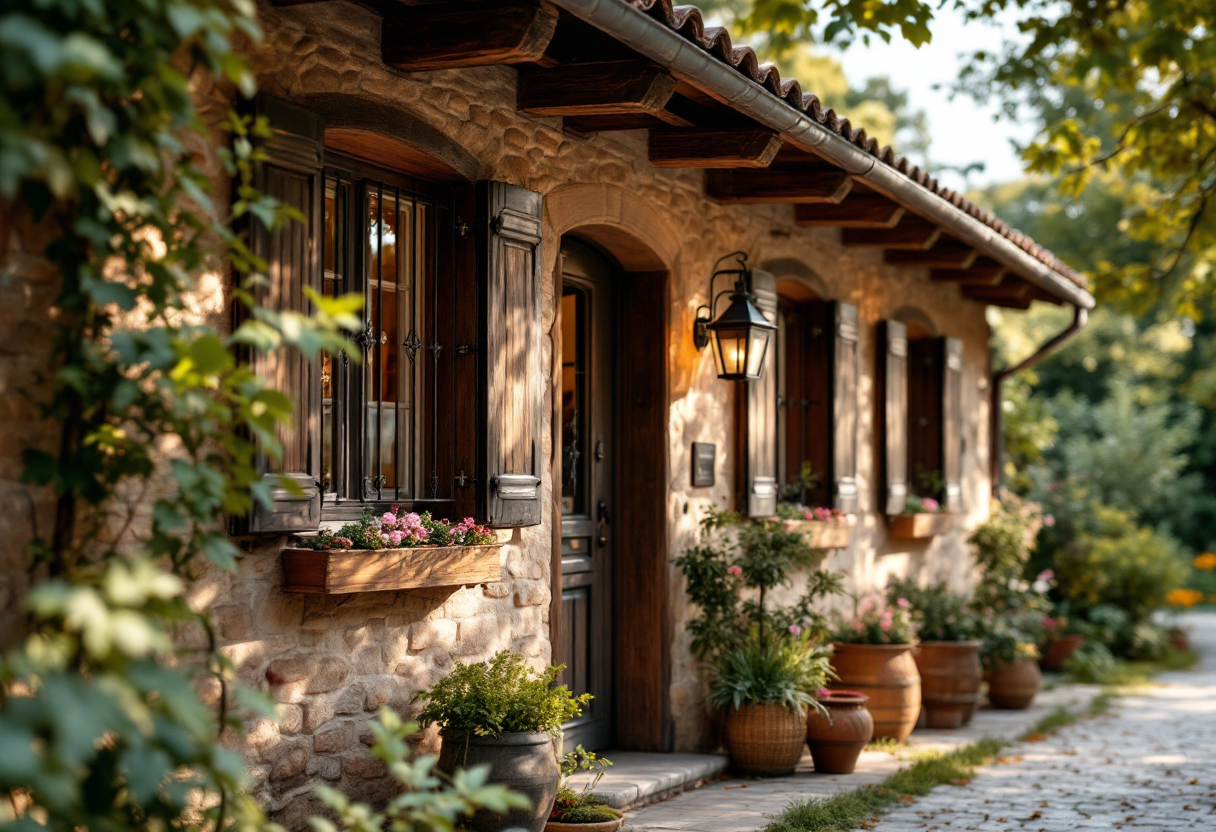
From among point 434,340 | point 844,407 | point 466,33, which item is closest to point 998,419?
point 844,407

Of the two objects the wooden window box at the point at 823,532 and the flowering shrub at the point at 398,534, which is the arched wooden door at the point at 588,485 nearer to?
the wooden window box at the point at 823,532

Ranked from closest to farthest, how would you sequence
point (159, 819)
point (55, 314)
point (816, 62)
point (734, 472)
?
point (159, 819), point (55, 314), point (734, 472), point (816, 62)

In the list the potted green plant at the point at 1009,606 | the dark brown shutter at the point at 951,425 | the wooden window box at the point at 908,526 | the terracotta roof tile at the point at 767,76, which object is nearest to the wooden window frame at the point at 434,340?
the terracotta roof tile at the point at 767,76

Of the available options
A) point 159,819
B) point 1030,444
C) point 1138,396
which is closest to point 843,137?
point 159,819

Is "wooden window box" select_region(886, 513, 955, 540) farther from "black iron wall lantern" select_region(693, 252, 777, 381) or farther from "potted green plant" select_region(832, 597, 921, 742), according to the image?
"black iron wall lantern" select_region(693, 252, 777, 381)

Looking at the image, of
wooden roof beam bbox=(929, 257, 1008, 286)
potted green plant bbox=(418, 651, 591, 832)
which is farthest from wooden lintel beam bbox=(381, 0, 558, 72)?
wooden roof beam bbox=(929, 257, 1008, 286)

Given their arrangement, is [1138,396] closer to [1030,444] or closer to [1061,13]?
[1030,444]

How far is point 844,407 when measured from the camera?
834 cm

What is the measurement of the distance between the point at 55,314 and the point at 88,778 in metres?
1.18

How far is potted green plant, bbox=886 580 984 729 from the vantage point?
829 centimetres

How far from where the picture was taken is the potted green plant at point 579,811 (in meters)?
4.90

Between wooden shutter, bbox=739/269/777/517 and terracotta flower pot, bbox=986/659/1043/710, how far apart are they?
113 inches

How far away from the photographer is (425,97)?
4.78 metres

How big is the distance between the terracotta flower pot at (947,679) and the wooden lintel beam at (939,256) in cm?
254
